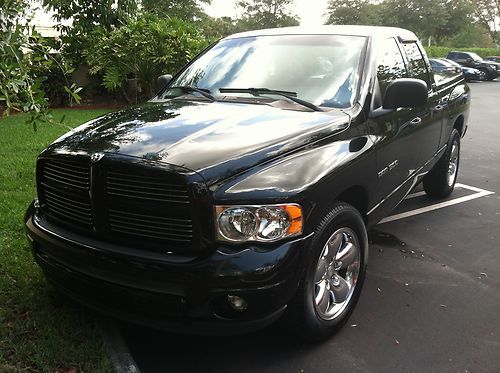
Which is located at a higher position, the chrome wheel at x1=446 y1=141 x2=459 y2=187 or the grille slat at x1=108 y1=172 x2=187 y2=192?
the grille slat at x1=108 y1=172 x2=187 y2=192

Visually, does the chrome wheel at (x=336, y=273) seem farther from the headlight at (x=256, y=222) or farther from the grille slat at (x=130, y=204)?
the grille slat at (x=130, y=204)

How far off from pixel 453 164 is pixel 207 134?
167 inches

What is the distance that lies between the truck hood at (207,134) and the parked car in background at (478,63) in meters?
32.9

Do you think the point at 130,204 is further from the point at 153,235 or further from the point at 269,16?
the point at 269,16

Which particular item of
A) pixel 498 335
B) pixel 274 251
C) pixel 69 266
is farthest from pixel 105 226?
pixel 498 335

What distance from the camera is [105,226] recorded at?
2.76 meters

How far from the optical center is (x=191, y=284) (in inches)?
98.5

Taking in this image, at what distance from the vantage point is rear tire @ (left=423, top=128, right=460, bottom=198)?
5828 mm

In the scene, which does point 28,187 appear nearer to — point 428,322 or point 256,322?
point 256,322

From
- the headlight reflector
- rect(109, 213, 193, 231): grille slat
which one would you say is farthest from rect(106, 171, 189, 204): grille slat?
the headlight reflector

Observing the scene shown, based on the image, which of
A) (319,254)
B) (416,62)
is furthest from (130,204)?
(416,62)

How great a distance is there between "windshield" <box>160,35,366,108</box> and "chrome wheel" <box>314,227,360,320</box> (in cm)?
98

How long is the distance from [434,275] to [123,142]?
2.71 meters

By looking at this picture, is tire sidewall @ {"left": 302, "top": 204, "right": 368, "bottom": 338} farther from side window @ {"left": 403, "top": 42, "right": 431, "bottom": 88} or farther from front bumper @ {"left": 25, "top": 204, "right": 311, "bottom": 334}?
side window @ {"left": 403, "top": 42, "right": 431, "bottom": 88}
